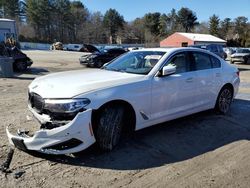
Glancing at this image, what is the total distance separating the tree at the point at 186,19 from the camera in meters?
114

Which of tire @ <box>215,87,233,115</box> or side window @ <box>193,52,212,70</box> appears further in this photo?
tire @ <box>215,87,233,115</box>

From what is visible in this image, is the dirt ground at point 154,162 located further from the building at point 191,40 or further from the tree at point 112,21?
the tree at point 112,21

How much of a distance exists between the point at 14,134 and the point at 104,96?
1.36 metres

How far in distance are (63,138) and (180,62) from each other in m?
2.87

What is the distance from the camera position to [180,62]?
20.1 feet

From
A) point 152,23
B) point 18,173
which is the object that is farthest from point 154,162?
point 152,23

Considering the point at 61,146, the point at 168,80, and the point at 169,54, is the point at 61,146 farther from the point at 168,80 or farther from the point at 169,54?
the point at 169,54

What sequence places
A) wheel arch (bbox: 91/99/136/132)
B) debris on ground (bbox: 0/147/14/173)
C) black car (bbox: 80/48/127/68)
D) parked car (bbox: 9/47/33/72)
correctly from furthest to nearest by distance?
black car (bbox: 80/48/127/68)
parked car (bbox: 9/47/33/72)
wheel arch (bbox: 91/99/136/132)
debris on ground (bbox: 0/147/14/173)

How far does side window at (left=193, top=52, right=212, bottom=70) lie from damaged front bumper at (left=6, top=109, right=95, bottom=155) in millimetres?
2942

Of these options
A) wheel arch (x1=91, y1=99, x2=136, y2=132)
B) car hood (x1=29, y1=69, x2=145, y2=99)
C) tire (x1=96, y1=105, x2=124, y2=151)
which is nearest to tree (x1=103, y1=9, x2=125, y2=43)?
car hood (x1=29, y1=69, x2=145, y2=99)

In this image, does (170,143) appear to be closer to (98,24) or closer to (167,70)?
(167,70)

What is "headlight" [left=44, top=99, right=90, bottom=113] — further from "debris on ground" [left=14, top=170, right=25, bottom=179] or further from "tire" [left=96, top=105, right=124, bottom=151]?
"debris on ground" [left=14, top=170, right=25, bottom=179]

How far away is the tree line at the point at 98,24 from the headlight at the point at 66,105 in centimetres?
8346

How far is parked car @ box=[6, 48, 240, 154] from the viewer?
4.36 m
